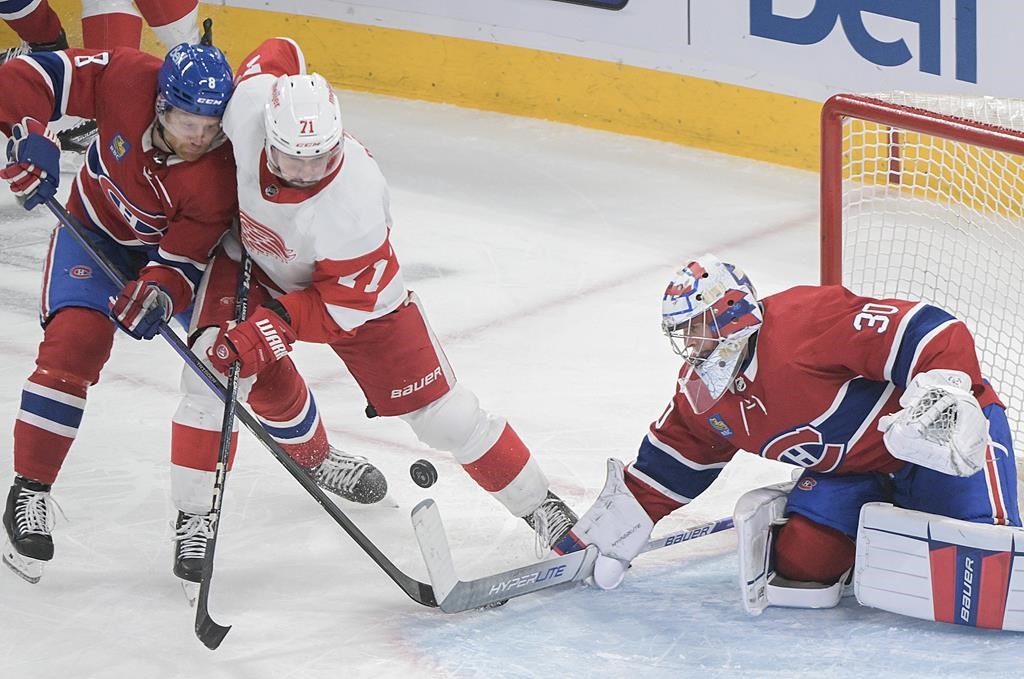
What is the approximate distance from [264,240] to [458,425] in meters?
0.52

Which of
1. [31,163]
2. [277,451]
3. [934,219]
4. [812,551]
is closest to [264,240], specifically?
[277,451]

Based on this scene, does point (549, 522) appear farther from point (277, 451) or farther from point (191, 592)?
point (191, 592)

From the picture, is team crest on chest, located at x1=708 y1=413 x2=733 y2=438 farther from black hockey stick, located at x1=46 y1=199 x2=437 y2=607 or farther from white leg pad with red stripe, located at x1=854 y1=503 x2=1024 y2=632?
black hockey stick, located at x1=46 y1=199 x2=437 y2=607

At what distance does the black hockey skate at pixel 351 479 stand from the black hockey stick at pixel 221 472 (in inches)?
20.1

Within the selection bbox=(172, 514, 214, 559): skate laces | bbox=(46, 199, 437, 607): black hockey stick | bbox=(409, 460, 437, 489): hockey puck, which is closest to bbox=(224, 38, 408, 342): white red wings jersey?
bbox=(46, 199, 437, 607): black hockey stick

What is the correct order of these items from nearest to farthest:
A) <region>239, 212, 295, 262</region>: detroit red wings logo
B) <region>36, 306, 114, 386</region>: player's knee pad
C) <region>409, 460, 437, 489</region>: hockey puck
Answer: <region>239, 212, 295, 262</region>: detroit red wings logo
<region>36, 306, 114, 386</region>: player's knee pad
<region>409, 460, 437, 489</region>: hockey puck

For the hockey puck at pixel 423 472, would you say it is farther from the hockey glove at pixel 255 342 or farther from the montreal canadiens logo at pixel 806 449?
the montreal canadiens logo at pixel 806 449

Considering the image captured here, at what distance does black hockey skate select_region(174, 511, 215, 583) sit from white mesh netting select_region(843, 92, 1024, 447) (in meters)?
1.65

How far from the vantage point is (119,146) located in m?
2.97

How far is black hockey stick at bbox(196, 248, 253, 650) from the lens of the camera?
2729mm

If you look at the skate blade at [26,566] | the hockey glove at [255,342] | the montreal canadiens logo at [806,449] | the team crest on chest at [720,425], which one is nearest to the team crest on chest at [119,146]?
the hockey glove at [255,342]

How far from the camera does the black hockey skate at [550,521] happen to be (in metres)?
3.13

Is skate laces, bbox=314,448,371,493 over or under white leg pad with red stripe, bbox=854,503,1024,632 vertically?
under

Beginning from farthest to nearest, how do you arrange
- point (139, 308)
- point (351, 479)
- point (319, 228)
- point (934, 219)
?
point (934, 219) < point (351, 479) < point (139, 308) < point (319, 228)
